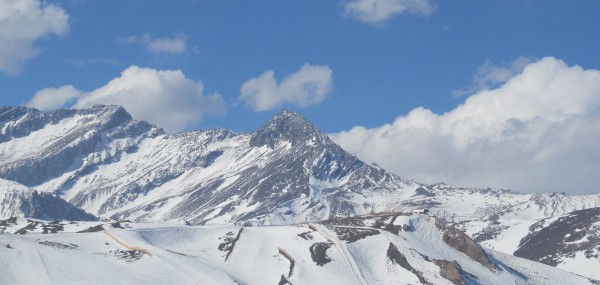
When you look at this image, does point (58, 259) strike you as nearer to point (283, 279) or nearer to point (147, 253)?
point (147, 253)

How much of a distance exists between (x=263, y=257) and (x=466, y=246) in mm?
27489

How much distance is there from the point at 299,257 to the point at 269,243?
7.51 metres

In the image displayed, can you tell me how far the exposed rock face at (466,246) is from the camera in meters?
116

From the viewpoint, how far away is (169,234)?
119938mm

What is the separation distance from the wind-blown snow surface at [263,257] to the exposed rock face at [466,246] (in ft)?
3.28

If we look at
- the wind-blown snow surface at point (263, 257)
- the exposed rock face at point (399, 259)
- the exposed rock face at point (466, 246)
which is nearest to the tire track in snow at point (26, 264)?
the wind-blown snow surface at point (263, 257)

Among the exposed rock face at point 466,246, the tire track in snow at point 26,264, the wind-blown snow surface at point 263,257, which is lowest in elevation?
the tire track in snow at point 26,264

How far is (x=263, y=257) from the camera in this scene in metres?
110

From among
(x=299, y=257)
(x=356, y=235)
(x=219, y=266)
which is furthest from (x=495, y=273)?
(x=219, y=266)

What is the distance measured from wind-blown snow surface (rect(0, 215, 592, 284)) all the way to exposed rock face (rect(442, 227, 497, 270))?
3.28ft

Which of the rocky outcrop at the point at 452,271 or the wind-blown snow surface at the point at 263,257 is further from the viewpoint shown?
the rocky outcrop at the point at 452,271

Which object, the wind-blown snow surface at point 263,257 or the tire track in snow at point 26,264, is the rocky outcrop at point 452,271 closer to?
the wind-blown snow surface at point 263,257

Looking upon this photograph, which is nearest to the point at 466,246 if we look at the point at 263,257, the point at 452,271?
the point at 452,271

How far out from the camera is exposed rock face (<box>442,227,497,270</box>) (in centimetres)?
11550
